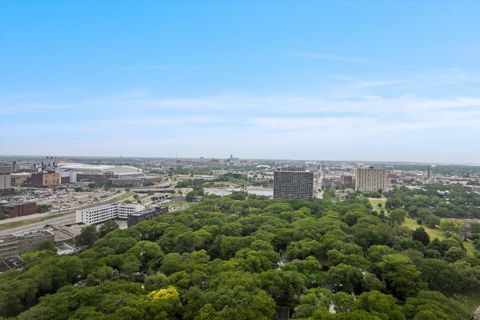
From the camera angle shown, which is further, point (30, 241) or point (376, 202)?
point (376, 202)

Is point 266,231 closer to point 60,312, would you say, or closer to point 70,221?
point 60,312

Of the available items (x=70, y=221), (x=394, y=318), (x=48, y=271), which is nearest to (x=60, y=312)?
(x=48, y=271)

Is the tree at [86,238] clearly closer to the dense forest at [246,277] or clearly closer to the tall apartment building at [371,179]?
the dense forest at [246,277]

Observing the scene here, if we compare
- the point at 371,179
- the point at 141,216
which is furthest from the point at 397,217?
the point at 371,179

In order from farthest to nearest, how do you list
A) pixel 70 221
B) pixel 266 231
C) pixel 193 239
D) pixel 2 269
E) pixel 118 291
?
pixel 70 221 < pixel 266 231 < pixel 193 239 < pixel 2 269 < pixel 118 291

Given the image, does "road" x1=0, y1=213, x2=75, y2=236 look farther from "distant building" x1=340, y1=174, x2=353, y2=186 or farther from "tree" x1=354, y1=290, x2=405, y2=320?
"distant building" x1=340, y1=174, x2=353, y2=186

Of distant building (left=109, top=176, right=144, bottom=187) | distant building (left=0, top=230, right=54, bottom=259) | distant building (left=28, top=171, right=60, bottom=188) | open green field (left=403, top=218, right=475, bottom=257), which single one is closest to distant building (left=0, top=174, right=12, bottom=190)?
distant building (left=28, top=171, right=60, bottom=188)

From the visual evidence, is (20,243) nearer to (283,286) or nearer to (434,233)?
(283,286)
